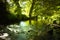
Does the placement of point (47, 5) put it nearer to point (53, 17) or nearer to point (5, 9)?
point (53, 17)

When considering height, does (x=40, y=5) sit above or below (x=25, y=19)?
above

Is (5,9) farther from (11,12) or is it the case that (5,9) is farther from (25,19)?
(25,19)

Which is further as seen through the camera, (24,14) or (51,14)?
(24,14)

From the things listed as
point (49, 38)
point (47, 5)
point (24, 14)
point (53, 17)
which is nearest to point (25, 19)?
point (24, 14)

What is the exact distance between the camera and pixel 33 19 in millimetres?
23703

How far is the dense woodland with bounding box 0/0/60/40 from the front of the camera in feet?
43.6

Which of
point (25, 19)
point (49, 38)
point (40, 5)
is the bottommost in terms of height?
point (49, 38)

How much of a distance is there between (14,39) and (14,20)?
9738 millimetres

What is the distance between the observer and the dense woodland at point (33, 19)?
13.3m

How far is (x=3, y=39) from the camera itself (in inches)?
429

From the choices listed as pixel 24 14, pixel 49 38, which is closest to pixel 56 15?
pixel 49 38

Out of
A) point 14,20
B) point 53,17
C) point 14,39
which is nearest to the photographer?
point 14,39

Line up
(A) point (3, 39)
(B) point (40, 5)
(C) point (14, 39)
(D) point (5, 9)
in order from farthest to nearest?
(D) point (5, 9) < (B) point (40, 5) < (C) point (14, 39) < (A) point (3, 39)

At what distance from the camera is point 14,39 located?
11711 mm
